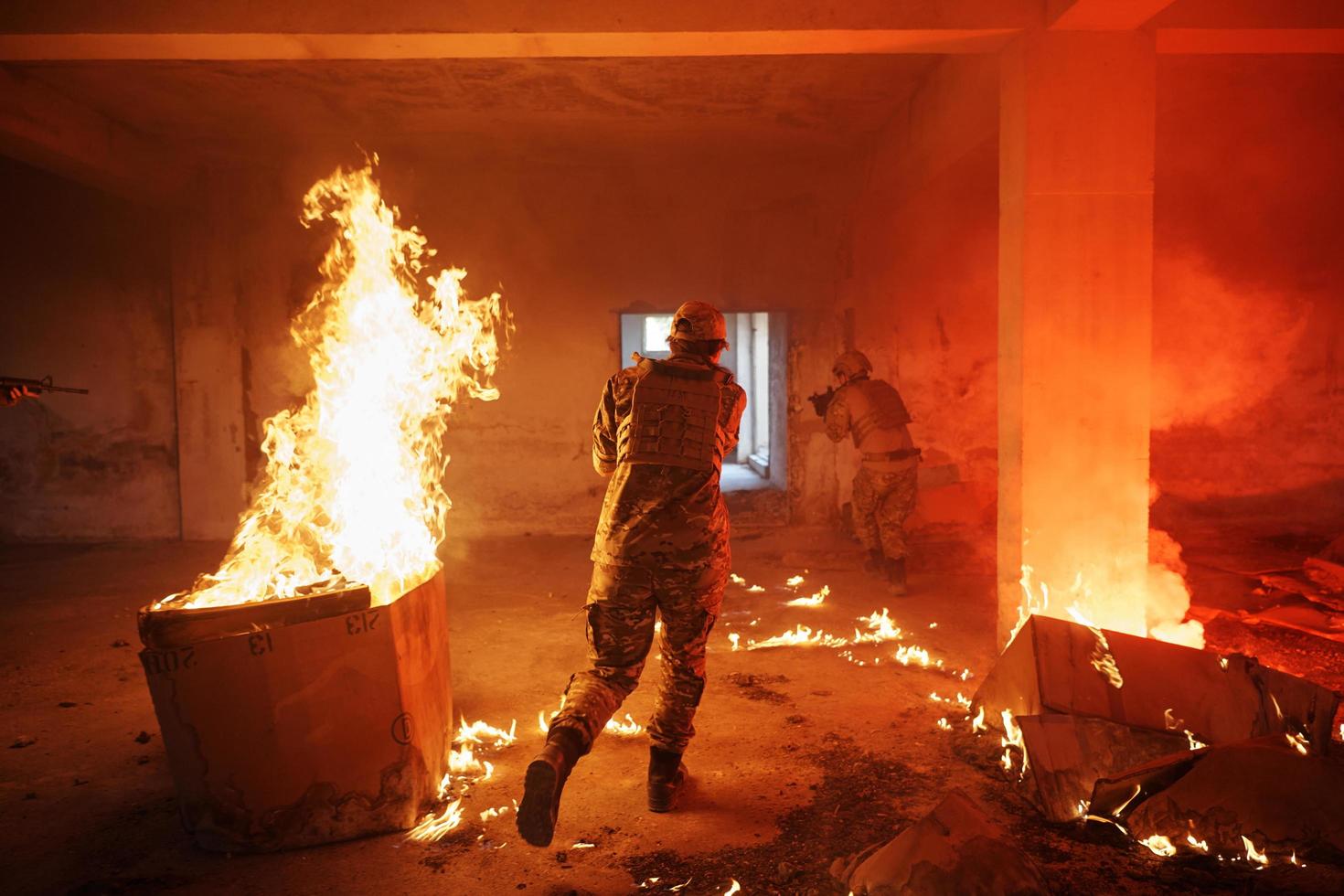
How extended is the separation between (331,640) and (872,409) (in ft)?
17.0

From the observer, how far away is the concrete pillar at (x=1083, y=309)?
4.72 metres

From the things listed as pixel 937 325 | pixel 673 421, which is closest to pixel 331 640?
pixel 673 421

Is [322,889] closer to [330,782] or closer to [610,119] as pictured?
[330,782]

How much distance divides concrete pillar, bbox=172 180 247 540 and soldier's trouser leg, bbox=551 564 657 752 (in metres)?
7.64

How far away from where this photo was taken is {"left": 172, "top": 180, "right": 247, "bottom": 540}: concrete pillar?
9.35 m

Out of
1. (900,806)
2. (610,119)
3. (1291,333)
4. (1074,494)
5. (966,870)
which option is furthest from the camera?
(1291,333)

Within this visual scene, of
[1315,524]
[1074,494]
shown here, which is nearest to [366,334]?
[1074,494]

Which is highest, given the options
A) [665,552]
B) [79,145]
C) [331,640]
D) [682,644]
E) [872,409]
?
[79,145]

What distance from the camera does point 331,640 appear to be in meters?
3.16

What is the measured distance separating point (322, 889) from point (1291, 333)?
10203 millimetres

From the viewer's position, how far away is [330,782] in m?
3.20

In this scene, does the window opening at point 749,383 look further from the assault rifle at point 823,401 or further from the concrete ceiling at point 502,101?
the concrete ceiling at point 502,101

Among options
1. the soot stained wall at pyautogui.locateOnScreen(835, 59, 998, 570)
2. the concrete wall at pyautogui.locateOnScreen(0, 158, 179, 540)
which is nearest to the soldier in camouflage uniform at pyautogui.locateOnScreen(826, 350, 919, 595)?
the soot stained wall at pyautogui.locateOnScreen(835, 59, 998, 570)

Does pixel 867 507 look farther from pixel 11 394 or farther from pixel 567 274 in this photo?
pixel 11 394
